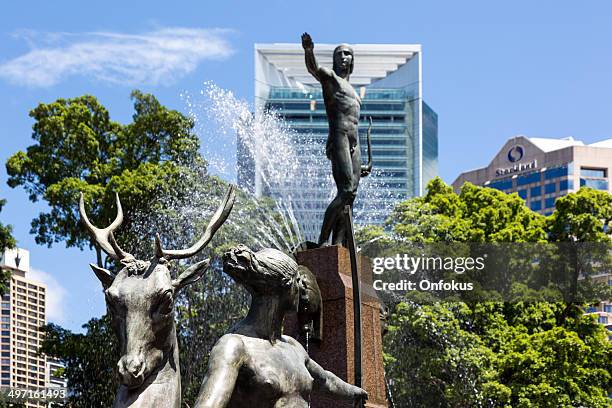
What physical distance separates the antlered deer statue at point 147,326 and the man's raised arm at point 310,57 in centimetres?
551

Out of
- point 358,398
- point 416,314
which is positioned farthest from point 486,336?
point 358,398

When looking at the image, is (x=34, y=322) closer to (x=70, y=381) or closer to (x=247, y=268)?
(x=70, y=381)

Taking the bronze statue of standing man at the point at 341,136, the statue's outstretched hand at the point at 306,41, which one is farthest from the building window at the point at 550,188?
the statue's outstretched hand at the point at 306,41

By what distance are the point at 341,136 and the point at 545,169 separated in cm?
12465

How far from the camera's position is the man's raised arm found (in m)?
11.4

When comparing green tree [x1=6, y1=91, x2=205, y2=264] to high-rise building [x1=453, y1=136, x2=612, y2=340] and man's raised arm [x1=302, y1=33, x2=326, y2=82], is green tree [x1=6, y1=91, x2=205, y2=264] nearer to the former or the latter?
man's raised arm [x1=302, y1=33, x2=326, y2=82]

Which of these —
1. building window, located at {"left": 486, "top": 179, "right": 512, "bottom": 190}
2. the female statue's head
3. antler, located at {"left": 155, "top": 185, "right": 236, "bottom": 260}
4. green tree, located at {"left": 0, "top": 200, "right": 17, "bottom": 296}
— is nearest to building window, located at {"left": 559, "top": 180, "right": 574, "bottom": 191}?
building window, located at {"left": 486, "top": 179, "right": 512, "bottom": 190}

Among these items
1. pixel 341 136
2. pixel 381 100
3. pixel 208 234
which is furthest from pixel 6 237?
pixel 381 100

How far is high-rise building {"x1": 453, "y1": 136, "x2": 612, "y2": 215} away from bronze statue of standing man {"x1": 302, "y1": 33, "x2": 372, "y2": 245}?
370ft

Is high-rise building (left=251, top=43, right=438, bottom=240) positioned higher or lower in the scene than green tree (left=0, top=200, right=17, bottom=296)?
higher

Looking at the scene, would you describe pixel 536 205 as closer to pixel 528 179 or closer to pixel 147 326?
pixel 528 179

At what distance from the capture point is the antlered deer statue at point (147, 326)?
5637mm

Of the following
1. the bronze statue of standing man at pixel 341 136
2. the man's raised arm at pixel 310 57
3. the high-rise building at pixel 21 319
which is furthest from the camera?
the high-rise building at pixel 21 319

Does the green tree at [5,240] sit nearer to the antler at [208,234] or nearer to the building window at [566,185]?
the antler at [208,234]
